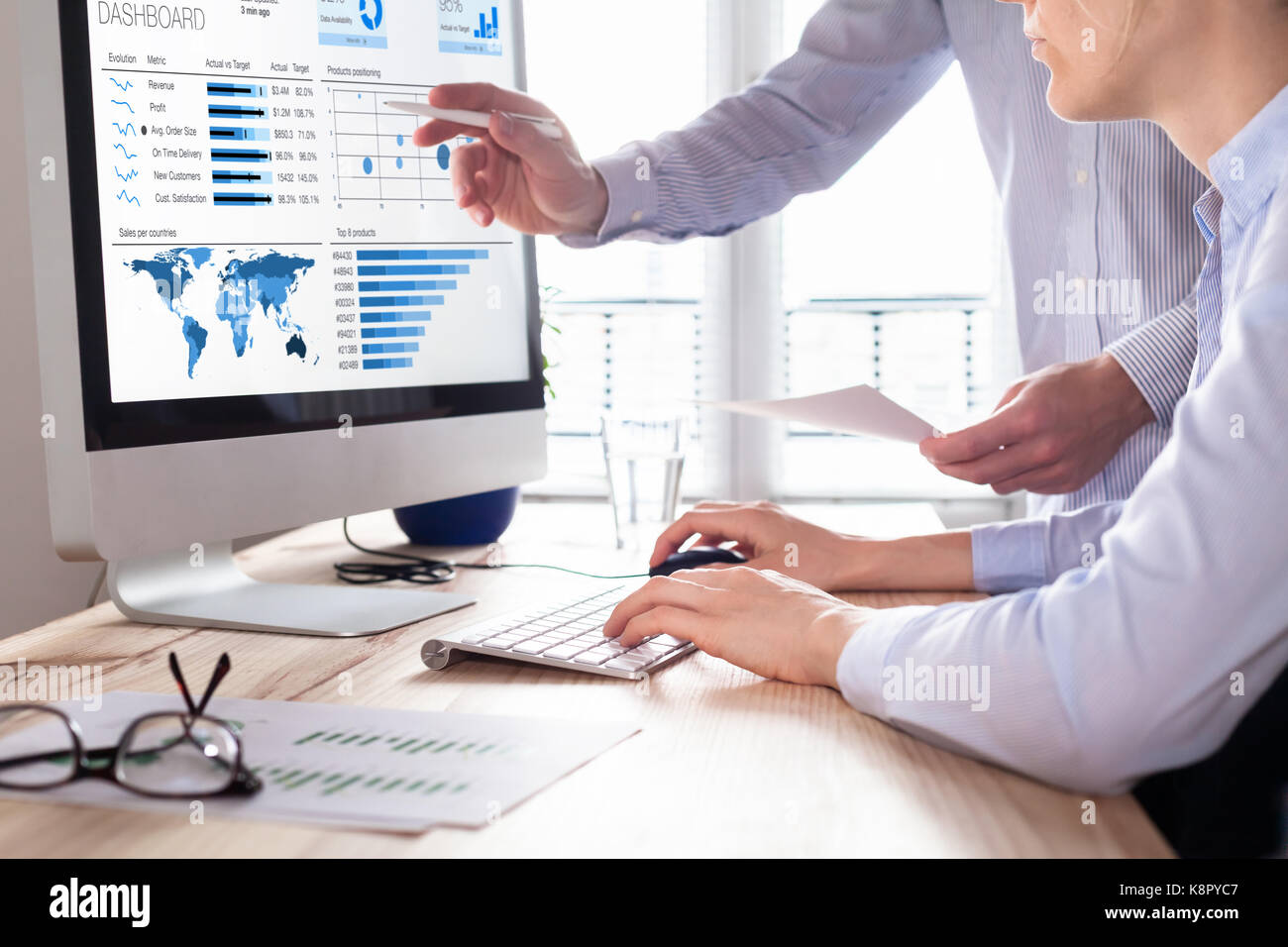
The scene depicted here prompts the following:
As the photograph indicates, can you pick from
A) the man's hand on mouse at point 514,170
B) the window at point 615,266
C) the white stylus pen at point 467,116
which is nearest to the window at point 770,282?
the window at point 615,266

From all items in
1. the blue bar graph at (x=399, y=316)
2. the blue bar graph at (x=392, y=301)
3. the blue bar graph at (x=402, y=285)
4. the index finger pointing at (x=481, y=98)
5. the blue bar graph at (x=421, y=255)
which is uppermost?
the index finger pointing at (x=481, y=98)

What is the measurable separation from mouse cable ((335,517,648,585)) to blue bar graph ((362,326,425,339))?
0.27m

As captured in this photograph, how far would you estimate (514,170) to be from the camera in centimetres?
124

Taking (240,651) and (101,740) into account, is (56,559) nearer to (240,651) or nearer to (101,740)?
(240,651)

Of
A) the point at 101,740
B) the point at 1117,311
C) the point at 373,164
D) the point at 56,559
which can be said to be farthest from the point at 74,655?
the point at 1117,311

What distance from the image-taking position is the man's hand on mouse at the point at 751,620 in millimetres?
727

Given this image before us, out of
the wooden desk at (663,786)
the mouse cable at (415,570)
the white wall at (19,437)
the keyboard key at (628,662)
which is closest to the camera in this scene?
the wooden desk at (663,786)

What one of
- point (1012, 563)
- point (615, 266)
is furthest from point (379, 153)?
point (615, 266)

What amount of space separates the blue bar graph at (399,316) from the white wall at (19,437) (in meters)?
0.75

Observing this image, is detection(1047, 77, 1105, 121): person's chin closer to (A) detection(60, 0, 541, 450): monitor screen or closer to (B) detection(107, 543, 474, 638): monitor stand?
(A) detection(60, 0, 541, 450): monitor screen

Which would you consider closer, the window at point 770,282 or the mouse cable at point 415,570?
the mouse cable at point 415,570

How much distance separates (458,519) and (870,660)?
83 cm

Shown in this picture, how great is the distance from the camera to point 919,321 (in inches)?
101

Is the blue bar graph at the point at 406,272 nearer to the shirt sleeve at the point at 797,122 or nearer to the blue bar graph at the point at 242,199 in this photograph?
the blue bar graph at the point at 242,199
